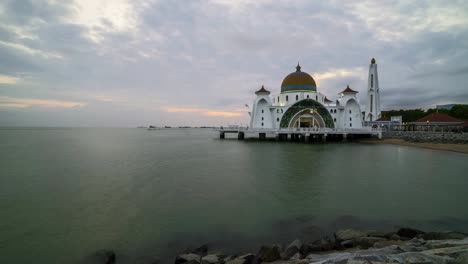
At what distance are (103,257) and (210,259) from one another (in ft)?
8.30

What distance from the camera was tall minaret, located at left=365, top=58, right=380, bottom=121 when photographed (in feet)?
149

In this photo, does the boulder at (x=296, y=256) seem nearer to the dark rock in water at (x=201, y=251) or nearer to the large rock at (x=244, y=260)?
the large rock at (x=244, y=260)

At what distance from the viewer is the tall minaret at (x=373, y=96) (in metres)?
45.4

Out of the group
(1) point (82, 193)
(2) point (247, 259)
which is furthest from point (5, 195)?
(2) point (247, 259)

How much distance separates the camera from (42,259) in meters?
5.13

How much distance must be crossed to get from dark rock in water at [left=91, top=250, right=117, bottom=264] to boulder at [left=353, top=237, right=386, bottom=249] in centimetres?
543

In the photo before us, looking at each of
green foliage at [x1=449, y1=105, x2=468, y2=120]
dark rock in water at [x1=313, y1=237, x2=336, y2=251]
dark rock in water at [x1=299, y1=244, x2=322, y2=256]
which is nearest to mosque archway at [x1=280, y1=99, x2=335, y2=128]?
green foliage at [x1=449, y1=105, x2=468, y2=120]

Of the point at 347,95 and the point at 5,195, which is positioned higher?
the point at 347,95

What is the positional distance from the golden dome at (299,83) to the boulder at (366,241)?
121 ft

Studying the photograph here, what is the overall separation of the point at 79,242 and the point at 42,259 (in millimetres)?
790

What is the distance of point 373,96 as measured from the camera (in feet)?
151

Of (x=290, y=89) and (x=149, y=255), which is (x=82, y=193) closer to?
(x=149, y=255)

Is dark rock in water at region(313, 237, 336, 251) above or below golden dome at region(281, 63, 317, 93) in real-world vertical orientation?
below

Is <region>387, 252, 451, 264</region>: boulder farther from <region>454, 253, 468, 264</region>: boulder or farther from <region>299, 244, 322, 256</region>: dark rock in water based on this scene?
<region>299, 244, 322, 256</region>: dark rock in water
